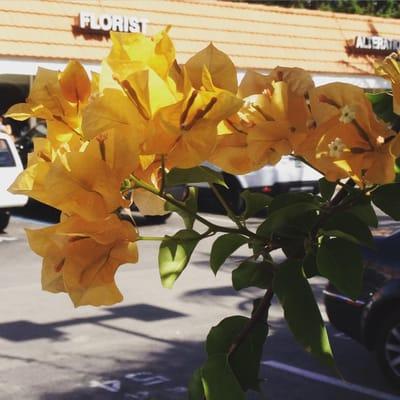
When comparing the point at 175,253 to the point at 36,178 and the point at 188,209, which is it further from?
the point at 36,178

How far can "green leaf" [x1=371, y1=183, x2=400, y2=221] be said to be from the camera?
34.8 inches

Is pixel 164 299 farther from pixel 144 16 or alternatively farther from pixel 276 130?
pixel 144 16

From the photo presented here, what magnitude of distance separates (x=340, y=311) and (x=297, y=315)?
16.9 ft

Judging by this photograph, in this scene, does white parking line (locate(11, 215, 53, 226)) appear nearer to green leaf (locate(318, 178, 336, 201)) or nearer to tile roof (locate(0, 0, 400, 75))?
tile roof (locate(0, 0, 400, 75))

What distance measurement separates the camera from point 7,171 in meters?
12.8

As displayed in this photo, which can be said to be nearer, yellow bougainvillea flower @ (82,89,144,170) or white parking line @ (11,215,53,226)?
yellow bougainvillea flower @ (82,89,144,170)

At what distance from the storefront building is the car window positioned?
1534 mm

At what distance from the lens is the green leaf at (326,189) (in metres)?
1.00

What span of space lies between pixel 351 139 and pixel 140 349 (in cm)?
586

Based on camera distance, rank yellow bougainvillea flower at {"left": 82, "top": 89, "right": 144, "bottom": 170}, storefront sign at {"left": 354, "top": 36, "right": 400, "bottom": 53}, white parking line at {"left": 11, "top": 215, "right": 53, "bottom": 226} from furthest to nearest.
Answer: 1. storefront sign at {"left": 354, "top": 36, "right": 400, "bottom": 53}
2. white parking line at {"left": 11, "top": 215, "right": 53, "bottom": 226}
3. yellow bougainvillea flower at {"left": 82, "top": 89, "right": 144, "bottom": 170}

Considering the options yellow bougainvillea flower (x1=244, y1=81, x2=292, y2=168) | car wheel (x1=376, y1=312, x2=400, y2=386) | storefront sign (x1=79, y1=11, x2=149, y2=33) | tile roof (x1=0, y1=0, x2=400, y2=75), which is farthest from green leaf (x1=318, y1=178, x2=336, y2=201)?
storefront sign (x1=79, y1=11, x2=149, y2=33)

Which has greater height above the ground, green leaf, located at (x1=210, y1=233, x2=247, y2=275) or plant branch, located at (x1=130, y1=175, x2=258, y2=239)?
plant branch, located at (x1=130, y1=175, x2=258, y2=239)

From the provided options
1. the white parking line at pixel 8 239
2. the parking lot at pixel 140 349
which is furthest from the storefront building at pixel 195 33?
the parking lot at pixel 140 349

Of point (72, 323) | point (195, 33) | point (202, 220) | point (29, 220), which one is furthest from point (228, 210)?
point (195, 33)
